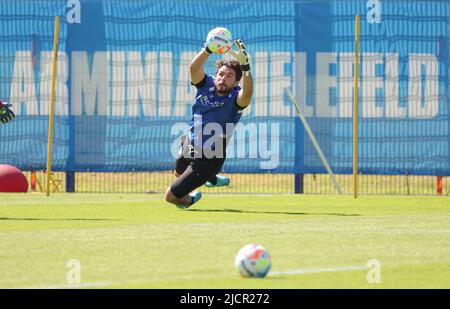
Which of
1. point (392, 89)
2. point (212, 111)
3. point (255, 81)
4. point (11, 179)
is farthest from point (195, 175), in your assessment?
point (392, 89)

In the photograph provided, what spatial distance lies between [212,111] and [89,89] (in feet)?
A: 26.1

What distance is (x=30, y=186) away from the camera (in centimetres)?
2539

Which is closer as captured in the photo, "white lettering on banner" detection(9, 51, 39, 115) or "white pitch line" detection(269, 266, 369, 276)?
"white pitch line" detection(269, 266, 369, 276)

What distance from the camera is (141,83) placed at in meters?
24.0

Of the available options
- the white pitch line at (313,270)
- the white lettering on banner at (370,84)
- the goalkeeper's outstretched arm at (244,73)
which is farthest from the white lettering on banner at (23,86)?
the white pitch line at (313,270)

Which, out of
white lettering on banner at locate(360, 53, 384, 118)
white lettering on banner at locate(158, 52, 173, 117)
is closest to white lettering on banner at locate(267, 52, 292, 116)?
white lettering on banner at locate(360, 53, 384, 118)

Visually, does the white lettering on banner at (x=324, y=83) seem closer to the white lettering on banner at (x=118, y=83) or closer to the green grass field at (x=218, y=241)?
the green grass field at (x=218, y=241)

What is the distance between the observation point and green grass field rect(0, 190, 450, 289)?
9711mm

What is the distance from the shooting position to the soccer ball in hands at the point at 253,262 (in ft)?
31.5

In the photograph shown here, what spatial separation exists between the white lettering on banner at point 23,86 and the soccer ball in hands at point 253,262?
14.8 meters

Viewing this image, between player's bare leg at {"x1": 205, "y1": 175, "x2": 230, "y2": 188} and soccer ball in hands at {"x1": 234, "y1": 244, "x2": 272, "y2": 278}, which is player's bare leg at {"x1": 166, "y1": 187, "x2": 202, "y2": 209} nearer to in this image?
player's bare leg at {"x1": 205, "y1": 175, "x2": 230, "y2": 188}

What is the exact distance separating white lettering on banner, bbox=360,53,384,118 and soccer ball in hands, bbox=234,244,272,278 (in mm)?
13852

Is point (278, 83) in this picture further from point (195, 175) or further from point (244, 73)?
point (244, 73)
